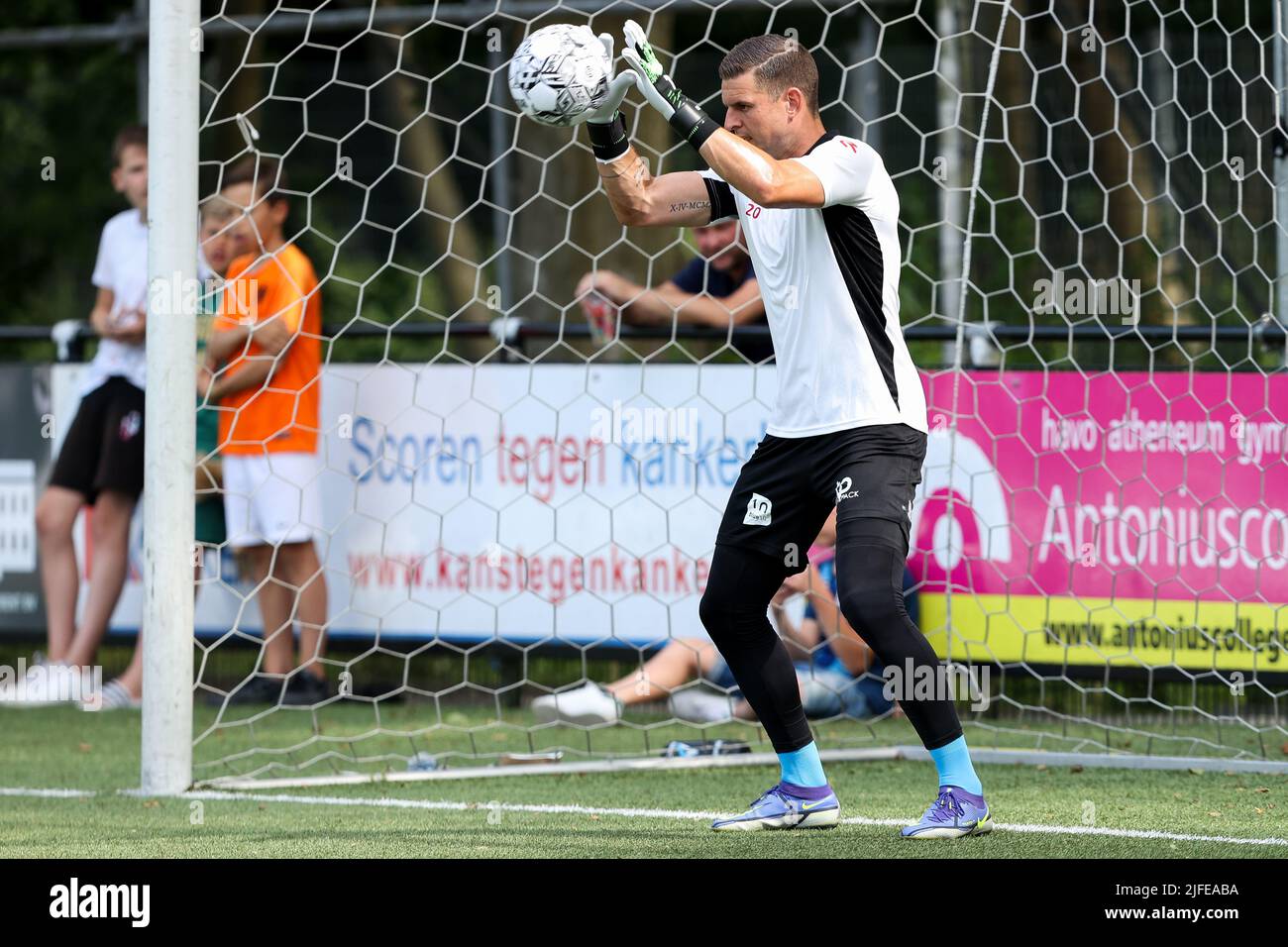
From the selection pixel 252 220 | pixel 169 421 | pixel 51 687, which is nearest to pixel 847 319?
pixel 169 421

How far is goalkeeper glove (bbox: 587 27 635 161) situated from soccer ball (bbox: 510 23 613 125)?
31mm

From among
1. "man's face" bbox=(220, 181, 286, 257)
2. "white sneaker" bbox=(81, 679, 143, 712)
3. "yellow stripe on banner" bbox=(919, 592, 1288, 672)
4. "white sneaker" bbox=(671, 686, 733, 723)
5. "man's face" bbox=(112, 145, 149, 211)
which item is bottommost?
"white sneaker" bbox=(81, 679, 143, 712)

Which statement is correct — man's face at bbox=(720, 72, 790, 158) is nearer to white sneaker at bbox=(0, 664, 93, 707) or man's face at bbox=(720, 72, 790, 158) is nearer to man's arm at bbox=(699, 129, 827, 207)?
man's arm at bbox=(699, 129, 827, 207)

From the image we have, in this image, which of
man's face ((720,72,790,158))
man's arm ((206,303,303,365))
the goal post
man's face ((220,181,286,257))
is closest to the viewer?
man's face ((720,72,790,158))

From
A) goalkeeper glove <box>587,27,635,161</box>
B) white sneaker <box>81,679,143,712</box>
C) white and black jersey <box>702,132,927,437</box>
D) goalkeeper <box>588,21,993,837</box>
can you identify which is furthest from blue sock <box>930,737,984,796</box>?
white sneaker <box>81,679,143,712</box>

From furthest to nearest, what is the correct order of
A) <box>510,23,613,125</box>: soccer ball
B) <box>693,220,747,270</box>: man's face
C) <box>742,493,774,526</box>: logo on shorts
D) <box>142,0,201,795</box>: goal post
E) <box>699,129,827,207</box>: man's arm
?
<box>693,220,747,270</box>: man's face → <box>142,0,201,795</box>: goal post → <box>742,493,774,526</box>: logo on shorts → <box>510,23,613,125</box>: soccer ball → <box>699,129,827,207</box>: man's arm

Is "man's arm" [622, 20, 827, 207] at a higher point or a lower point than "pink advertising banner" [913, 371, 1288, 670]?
higher

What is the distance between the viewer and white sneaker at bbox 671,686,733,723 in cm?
747

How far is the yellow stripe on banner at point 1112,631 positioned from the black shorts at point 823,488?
231 cm

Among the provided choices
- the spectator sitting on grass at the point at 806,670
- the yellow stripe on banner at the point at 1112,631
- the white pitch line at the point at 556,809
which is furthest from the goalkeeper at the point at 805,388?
the yellow stripe on banner at the point at 1112,631

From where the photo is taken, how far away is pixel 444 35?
12.6m

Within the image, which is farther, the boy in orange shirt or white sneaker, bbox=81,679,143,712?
white sneaker, bbox=81,679,143,712
